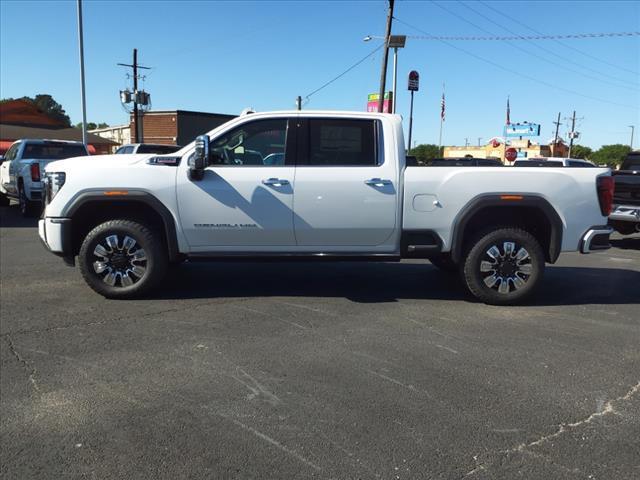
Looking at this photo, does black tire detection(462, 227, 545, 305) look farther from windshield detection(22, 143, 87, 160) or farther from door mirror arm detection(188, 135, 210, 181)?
windshield detection(22, 143, 87, 160)

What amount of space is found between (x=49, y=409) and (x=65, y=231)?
267 centimetres

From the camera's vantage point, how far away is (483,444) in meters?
2.96

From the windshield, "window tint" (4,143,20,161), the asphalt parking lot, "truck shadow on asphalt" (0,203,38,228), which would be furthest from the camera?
"window tint" (4,143,20,161)

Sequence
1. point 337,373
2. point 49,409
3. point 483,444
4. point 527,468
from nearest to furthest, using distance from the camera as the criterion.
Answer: point 527,468, point 483,444, point 49,409, point 337,373

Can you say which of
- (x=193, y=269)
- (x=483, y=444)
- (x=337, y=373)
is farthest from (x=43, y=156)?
(x=483, y=444)

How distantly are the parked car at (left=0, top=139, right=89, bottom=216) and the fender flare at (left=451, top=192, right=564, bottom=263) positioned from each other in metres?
10.6

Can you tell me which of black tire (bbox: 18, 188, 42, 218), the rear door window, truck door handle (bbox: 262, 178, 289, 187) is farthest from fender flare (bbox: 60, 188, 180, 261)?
black tire (bbox: 18, 188, 42, 218)

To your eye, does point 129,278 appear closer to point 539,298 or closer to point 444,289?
point 444,289

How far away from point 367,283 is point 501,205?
195 centimetres

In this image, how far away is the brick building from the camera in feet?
164

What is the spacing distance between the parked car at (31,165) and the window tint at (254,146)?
347 inches

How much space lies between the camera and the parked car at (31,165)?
498 inches

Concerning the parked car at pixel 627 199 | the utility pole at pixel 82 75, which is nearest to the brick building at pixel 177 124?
the utility pole at pixel 82 75

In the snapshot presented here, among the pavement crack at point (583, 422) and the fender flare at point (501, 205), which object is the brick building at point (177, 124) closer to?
the fender flare at point (501, 205)
